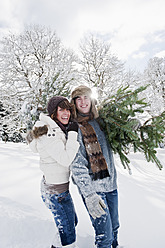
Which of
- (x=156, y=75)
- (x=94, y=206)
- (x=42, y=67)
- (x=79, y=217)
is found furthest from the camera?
(x=156, y=75)

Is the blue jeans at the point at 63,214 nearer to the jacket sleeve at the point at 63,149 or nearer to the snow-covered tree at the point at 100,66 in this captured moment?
the jacket sleeve at the point at 63,149

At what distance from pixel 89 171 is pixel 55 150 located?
1.44 feet

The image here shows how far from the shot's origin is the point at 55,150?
1.49 meters

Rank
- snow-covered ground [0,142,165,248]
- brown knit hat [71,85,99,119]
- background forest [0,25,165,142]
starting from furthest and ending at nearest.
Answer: background forest [0,25,165,142]
snow-covered ground [0,142,165,248]
brown knit hat [71,85,99,119]

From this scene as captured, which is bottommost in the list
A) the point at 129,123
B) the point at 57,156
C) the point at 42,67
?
the point at 57,156

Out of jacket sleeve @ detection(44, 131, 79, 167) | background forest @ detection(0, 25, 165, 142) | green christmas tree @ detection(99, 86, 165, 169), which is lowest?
jacket sleeve @ detection(44, 131, 79, 167)

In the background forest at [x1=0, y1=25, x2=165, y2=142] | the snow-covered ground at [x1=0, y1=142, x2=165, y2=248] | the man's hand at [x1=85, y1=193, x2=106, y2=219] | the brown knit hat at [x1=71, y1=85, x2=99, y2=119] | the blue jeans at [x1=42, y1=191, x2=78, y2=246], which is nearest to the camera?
the man's hand at [x1=85, y1=193, x2=106, y2=219]

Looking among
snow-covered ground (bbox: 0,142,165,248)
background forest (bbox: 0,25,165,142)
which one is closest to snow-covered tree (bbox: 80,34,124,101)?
background forest (bbox: 0,25,165,142)

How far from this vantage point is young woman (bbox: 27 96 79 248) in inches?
59.5

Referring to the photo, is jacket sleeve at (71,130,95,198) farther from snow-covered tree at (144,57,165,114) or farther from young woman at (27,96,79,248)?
snow-covered tree at (144,57,165,114)

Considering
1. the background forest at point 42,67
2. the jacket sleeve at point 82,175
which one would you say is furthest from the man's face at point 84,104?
the background forest at point 42,67

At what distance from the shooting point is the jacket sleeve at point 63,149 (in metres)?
1.48

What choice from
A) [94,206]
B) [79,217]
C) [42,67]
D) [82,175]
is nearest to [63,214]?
[94,206]

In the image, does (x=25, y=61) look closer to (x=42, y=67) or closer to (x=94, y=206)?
(x=42, y=67)
